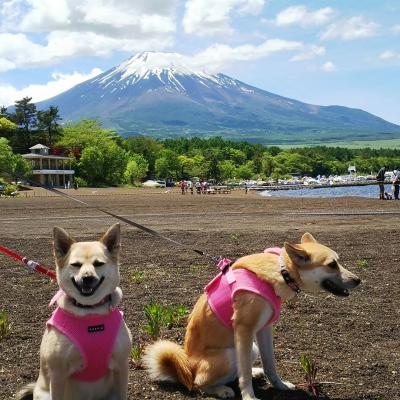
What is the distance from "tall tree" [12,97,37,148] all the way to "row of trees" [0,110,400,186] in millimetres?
1222

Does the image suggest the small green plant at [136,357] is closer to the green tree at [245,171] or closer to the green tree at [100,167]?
the green tree at [100,167]

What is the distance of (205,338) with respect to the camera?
526 cm

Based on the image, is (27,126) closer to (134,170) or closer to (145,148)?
(134,170)

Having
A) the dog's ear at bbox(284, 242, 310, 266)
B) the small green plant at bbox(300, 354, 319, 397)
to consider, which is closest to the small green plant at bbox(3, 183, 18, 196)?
the small green plant at bbox(300, 354, 319, 397)

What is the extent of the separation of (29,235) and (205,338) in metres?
13.8

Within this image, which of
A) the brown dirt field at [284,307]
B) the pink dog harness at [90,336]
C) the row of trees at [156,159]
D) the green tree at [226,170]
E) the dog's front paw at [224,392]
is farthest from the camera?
the green tree at [226,170]

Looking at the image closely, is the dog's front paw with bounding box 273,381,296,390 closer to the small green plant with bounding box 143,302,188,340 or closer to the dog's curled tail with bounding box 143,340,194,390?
the dog's curled tail with bounding box 143,340,194,390

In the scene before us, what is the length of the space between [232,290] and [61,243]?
172 cm

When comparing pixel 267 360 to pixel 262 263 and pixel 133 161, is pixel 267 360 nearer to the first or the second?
pixel 262 263

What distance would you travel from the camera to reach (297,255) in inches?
193

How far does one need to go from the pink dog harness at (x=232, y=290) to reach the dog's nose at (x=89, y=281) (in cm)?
149

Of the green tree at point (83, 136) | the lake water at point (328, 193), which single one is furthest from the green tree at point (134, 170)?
the lake water at point (328, 193)

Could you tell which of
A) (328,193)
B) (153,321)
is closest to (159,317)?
(153,321)

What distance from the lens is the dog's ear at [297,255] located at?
4887 mm
